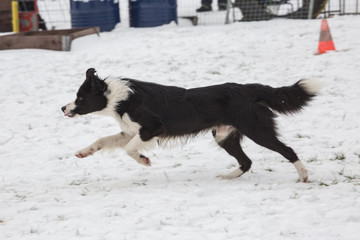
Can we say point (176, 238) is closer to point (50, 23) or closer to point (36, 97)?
point (36, 97)

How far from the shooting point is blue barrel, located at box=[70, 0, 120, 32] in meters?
12.2

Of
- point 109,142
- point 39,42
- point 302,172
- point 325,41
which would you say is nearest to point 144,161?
point 109,142

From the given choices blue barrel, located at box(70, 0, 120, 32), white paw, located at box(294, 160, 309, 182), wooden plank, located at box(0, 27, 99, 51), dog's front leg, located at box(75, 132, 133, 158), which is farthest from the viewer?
blue barrel, located at box(70, 0, 120, 32)

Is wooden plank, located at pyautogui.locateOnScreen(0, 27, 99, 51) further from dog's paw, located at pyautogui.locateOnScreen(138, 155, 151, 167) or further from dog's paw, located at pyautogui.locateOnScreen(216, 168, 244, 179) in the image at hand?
dog's paw, located at pyautogui.locateOnScreen(216, 168, 244, 179)

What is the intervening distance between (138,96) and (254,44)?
257 inches

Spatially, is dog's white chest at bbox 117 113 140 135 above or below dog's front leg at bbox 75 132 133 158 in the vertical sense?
above

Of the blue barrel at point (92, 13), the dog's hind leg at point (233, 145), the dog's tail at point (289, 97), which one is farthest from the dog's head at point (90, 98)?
the blue barrel at point (92, 13)

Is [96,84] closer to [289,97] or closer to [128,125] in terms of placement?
[128,125]

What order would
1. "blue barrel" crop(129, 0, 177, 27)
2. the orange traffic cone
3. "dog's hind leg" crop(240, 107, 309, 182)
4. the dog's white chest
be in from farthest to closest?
"blue barrel" crop(129, 0, 177, 27), the orange traffic cone, the dog's white chest, "dog's hind leg" crop(240, 107, 309, 182)

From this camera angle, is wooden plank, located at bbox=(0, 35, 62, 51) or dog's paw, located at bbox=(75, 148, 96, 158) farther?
wooden plank, located at bbox=(0, 35, 62, 51)

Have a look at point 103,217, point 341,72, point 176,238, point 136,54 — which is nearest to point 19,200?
point 103,217

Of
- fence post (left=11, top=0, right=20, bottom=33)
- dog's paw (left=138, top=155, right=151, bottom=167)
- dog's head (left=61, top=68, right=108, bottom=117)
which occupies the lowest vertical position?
dog's paw (left=138, top=155, right=151, bottom=167)

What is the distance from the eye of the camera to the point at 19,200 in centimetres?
403

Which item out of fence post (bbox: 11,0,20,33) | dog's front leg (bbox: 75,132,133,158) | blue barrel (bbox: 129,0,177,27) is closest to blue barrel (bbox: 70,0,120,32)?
blue barrel (bbox: 129,0,177,27)
